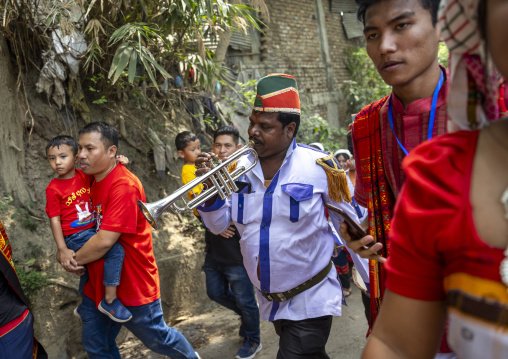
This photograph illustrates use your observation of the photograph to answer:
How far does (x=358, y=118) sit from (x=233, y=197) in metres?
1.15

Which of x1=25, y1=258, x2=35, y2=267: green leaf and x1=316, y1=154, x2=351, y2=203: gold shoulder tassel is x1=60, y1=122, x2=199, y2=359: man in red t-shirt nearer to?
x1=25, y1=258, x2=35, y2=267: green leaf

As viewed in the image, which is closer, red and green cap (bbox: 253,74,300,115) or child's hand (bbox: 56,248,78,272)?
red and green cap (bbox: 253,74,300,115)

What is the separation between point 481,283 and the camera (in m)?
0.78

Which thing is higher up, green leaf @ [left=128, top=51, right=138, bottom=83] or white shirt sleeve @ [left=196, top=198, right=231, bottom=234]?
green leaf @ [left=128, top=51, right=138, bottom=83]

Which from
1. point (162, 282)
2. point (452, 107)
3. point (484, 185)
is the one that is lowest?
point (162, 282)

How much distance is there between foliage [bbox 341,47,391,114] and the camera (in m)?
10.2

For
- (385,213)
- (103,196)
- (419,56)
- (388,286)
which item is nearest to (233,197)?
(103,196)

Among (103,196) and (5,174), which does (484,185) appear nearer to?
(103,196)

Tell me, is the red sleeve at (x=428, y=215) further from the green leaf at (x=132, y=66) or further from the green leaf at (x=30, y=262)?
the green leaf at (x=30, y=262)

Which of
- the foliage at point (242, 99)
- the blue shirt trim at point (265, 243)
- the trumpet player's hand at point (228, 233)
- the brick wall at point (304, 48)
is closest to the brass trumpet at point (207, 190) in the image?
the blue shirt trim at point (265, 243)

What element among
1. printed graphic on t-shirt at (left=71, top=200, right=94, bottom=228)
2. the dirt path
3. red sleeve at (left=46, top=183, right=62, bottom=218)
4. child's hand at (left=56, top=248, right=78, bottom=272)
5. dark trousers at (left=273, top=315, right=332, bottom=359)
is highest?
red sleeve at (left=46, top=183, right=62, bottom=218)

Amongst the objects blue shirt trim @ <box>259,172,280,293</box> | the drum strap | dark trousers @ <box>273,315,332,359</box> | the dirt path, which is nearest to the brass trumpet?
blue shirt trim @ <box>259,172,280,293</box>

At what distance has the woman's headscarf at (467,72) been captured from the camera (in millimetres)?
900

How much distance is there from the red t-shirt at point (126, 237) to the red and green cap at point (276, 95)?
3.81 ft
